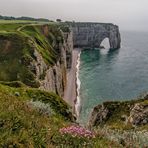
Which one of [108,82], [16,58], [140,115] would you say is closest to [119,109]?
[140,115]

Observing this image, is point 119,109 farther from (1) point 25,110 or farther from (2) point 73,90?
(2) point 73,90

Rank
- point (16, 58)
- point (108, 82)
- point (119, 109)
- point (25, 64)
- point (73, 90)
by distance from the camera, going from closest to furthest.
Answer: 1. point (119, 109)
2. point (25, 64)
3. point (16, 58)
4. point (73, 90)
5. point (108, 82)

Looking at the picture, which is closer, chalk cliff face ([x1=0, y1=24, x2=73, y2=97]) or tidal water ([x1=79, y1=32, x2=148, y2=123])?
chalk cliff face ([x1=0, y1=24, x2=73, y2=97])

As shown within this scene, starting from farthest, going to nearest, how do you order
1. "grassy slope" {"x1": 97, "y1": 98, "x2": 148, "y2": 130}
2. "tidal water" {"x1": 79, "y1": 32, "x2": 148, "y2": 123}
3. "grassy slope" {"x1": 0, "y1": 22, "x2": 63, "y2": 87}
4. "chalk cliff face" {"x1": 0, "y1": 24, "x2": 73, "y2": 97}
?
"tidal water" {"x1": 79, "y1": 32, "x2": 148, "y2": 123}, "chalk cliff face" {"x1": 0, "y1": 24, "x2": 73, "y2": 97}, "grassy slope" {"x1": 0, "y1": 22, "x2": 63, "y2": 87}, "grassy slope" {"x1": 97, "y1": 98, "x2": 148, "y2": 130}

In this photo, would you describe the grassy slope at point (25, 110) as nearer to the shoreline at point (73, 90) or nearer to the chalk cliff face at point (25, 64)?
the chalk cliff face at point (25, 64)

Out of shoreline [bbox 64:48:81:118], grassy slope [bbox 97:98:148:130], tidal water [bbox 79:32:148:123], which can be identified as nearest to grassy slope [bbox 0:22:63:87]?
shoreline [bbox 64:48:81:118]

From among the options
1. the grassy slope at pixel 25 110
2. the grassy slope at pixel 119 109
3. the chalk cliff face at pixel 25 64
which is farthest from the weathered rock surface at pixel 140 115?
the chalk cliff face at pixel 25 64

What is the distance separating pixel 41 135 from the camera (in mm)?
13773

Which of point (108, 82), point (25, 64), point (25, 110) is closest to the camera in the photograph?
point (25, 110)

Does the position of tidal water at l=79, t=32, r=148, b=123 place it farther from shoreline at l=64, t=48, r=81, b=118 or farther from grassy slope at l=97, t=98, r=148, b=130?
grassy slope at l=97, t=98, r=148, b=130

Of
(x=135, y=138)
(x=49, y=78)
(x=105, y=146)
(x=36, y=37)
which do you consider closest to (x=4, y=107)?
(x=105, y=146)

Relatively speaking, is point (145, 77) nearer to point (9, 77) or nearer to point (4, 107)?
point (9, 77)

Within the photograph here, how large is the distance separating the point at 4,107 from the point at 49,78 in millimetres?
Answer: 82556

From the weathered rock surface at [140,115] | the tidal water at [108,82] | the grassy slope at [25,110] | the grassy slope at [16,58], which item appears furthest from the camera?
the tidal water at [108,82]
